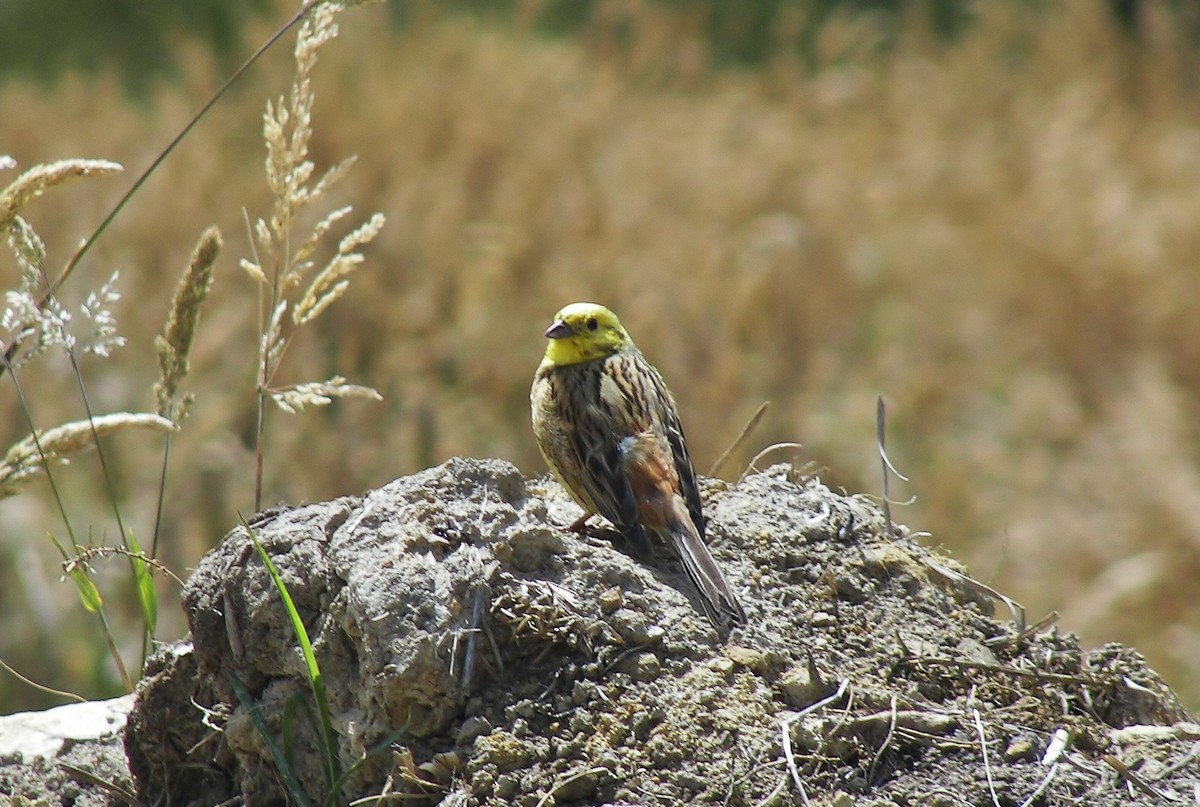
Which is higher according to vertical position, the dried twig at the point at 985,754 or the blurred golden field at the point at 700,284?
the blurred golden field at the point at 700,284

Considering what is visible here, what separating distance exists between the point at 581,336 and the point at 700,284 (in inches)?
174

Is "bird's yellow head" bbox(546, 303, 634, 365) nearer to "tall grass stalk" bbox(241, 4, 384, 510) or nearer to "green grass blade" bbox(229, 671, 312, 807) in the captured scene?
"tall grass stalk" bbox(241, 4, 384, 510)

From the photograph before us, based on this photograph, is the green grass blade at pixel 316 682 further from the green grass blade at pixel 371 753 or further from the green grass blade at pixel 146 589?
the green grass blade at pixel 146 589

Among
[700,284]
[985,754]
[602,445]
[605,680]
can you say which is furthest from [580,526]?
[700,284]

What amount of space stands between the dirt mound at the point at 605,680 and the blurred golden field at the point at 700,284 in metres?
3.45

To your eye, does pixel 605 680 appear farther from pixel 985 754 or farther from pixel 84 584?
pixel 84 584

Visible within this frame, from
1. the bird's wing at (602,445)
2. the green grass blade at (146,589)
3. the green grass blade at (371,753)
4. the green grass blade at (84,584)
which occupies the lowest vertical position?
the green grass blade at (371,753)

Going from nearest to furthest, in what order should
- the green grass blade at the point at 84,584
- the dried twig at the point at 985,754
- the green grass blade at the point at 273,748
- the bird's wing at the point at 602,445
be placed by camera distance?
the dried twig at the point at 985,754
the green grass blade at the point at 273,748
the green grass blade at the point at 84,584
the bird's wing at the point at 602,445

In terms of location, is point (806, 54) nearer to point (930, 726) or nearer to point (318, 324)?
point (318, 324)

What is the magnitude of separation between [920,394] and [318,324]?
11.3ft

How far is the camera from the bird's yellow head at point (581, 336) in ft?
14.5

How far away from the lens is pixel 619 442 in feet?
12.6

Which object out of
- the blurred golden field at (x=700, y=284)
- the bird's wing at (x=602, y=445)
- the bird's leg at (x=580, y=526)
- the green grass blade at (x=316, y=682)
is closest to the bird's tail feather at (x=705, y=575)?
the bird's wing at (x=602, y=445)

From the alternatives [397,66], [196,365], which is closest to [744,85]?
[397,66]
